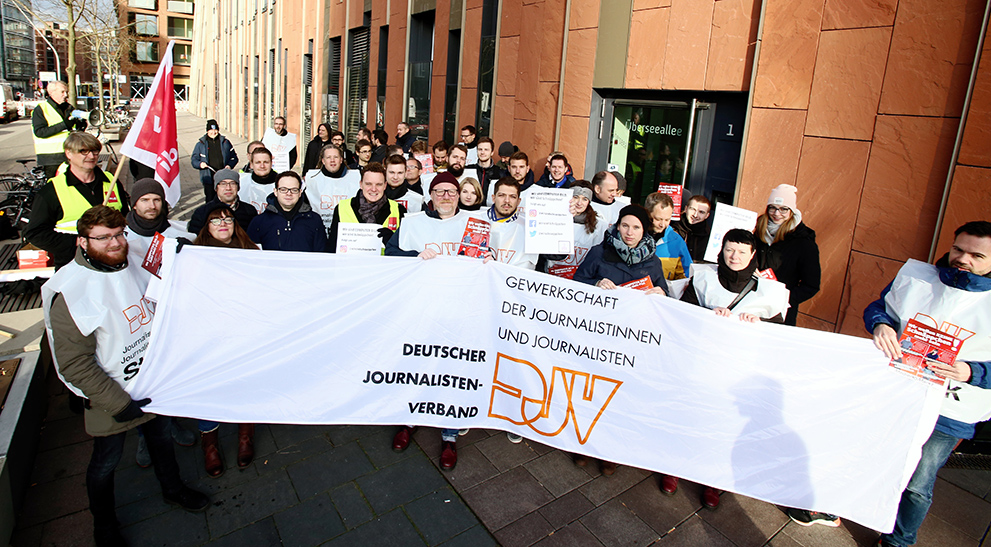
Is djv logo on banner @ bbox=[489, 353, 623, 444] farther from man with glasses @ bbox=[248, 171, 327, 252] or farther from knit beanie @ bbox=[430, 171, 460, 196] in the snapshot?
man with glasses @ bbox=[248, 171, 327, 252]

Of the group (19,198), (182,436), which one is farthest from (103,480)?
(19,198)

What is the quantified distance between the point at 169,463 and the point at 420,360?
164 cm

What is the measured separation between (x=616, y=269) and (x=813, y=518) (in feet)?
6.70

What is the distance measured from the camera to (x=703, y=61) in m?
7.25

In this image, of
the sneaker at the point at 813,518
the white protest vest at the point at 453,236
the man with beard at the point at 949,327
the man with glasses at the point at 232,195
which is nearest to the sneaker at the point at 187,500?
the white protest vest at the point at 453,236

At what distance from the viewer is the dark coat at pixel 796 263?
4.69m

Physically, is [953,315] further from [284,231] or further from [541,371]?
[284,231]

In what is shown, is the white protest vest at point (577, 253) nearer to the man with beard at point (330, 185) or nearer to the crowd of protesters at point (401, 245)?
the crowd of protesters at point (401, 245)

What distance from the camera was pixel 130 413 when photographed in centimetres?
333

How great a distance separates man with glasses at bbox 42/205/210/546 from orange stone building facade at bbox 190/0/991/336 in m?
5.95

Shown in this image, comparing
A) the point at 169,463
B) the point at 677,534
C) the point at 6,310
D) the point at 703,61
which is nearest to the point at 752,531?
the point at 677,534

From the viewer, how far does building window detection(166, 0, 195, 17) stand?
3263 inches

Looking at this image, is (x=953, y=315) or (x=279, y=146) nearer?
(x=953, y=315)

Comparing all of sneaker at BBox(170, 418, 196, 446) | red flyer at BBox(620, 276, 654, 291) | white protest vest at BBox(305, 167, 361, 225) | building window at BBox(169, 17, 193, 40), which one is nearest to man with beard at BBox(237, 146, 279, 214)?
white protest vest at BBox(305, 167, 361, 225)
